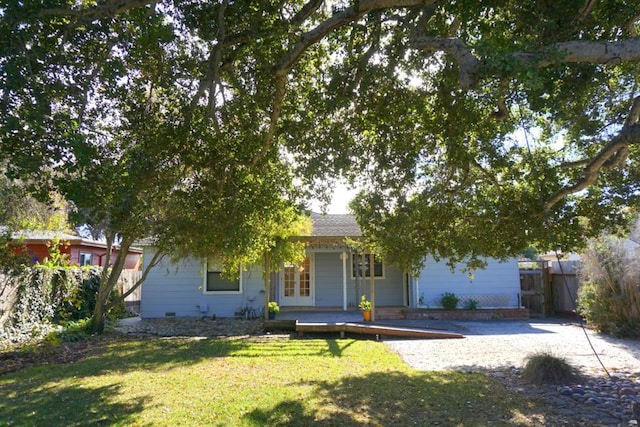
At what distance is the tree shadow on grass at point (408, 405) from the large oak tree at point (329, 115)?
257 cm

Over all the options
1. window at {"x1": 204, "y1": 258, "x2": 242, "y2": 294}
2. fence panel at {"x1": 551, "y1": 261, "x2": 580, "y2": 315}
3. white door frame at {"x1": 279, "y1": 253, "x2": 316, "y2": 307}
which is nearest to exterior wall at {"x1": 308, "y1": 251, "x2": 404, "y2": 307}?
white door frame at {"x1": 279, "y1": 253, "x2": 316, "y2": 307}

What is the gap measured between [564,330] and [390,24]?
10.8 m

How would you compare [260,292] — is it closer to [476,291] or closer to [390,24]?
[476,291]

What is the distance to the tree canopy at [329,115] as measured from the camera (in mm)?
5496

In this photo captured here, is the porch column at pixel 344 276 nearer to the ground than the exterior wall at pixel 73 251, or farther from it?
nearer to the ground

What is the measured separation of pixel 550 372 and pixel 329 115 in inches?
217

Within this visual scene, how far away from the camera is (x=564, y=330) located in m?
13.9

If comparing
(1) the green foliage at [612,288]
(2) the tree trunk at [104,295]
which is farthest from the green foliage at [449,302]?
(2) the tree trunk at [104,295]

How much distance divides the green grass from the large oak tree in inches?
89.9

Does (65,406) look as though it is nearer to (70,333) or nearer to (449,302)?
(70,333)

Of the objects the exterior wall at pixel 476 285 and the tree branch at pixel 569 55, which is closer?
the tree branch at pixel 569 55

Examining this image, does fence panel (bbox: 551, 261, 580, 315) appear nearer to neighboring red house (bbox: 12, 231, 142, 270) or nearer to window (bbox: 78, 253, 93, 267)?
neighboring red house (bbox: 12, 231, 142, 270)

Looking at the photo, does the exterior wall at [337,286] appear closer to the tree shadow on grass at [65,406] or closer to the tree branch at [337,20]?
the tree shadow on grass at [65,406]

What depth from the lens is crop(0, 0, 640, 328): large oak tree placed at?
5512 millimetres
